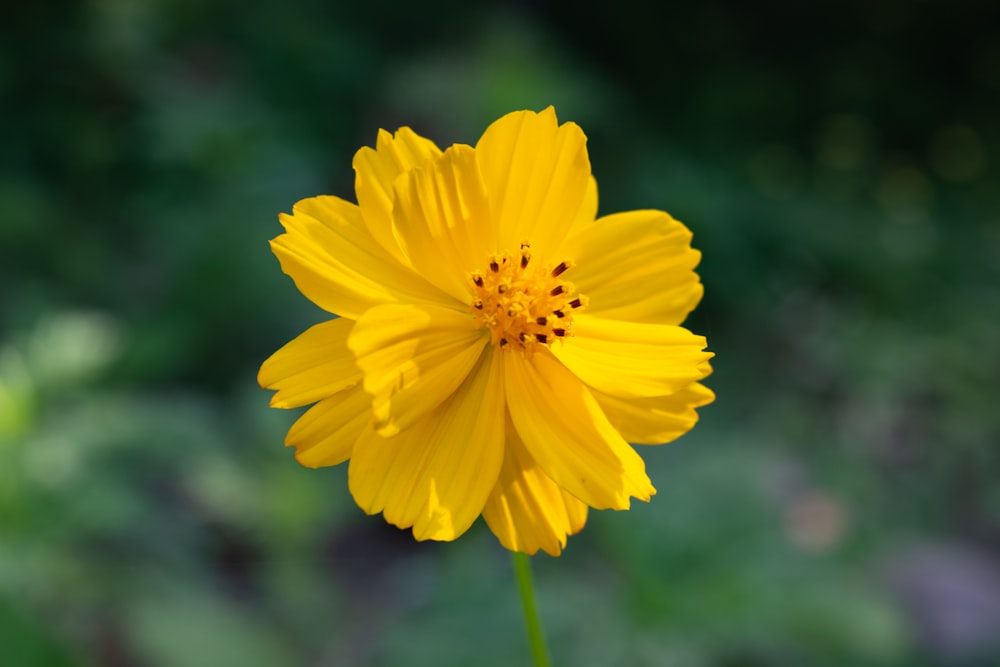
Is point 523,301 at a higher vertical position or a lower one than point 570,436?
higher

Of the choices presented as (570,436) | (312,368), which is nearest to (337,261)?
(312,368)

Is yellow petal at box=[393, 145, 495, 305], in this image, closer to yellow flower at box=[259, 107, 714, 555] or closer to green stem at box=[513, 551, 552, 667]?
yellow flower at box=[259, 107, 714, 555]

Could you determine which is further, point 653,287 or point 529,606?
point 653,287

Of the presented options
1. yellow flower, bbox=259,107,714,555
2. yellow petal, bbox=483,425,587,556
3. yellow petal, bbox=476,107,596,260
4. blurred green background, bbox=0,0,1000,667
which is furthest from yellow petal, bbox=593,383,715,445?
blurred green background, bbox=0,0,1000,667

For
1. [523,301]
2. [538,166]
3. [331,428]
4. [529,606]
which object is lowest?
[529,606]

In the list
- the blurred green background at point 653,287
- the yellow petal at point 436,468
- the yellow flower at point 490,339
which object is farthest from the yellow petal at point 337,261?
the blurred green background at point 653,287

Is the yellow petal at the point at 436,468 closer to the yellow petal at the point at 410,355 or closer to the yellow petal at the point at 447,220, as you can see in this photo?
the yellow petal at the point at 410,355

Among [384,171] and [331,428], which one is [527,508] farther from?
[384,171]
